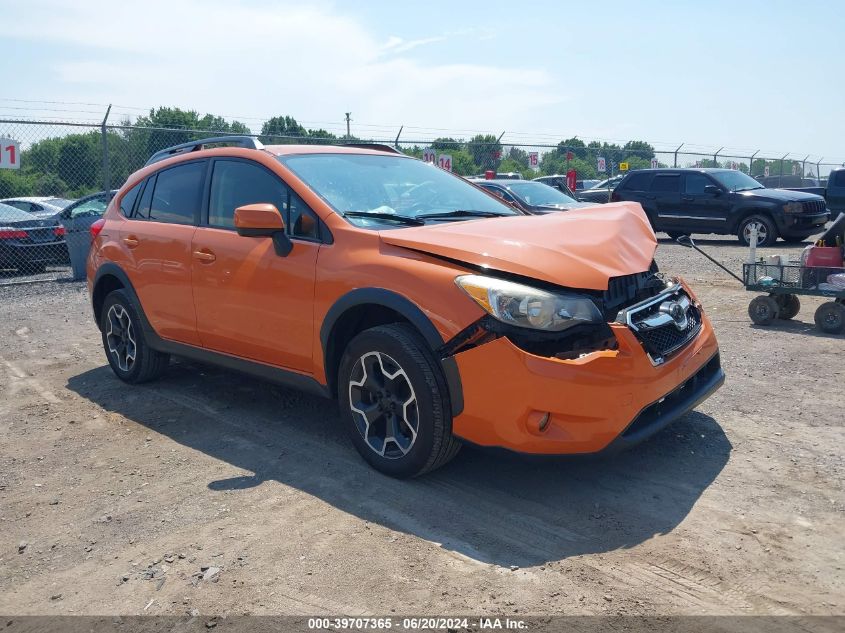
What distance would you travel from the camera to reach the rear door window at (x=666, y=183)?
17.5 metres

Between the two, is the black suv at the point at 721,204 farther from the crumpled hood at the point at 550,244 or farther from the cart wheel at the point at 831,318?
the crumpled hood at the point at 550,244

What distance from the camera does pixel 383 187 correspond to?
16.1 feet

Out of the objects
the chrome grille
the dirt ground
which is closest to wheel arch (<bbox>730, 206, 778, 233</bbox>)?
the chrome grille

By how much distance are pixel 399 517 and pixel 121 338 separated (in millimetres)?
3570

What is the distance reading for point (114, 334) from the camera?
6.34 meters

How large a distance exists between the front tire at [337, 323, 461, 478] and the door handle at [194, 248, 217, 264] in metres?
1.36

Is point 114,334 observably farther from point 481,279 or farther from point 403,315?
point 481,279

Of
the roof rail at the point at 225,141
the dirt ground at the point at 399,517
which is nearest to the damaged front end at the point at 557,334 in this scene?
the dirt ground at the point at 399,517

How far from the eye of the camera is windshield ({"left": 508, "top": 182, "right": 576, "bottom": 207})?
1337 cm

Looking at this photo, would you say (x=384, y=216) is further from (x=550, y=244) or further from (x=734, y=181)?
(x=734, y=181)

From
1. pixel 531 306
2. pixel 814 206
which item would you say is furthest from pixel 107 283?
pixel 814 206

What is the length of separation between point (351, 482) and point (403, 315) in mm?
956

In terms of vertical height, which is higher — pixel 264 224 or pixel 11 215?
pixel 264 224

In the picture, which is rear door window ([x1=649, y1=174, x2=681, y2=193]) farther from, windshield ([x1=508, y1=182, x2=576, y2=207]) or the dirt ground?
the dirt ground
